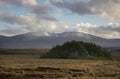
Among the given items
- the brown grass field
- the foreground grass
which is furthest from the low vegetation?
the foreground grass

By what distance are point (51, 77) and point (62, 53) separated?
47.8m

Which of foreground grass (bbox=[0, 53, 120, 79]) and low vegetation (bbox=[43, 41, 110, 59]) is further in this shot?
low vegetation (bbox=[43, 41, 110, 59])

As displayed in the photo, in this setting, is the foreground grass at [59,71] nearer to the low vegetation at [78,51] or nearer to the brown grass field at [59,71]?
the brown grass field at [59,71]

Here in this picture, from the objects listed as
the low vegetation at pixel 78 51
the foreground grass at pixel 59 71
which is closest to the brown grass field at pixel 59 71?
the foreground grass at pixel 59 71

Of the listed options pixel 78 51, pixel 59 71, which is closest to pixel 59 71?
pixel 59 71

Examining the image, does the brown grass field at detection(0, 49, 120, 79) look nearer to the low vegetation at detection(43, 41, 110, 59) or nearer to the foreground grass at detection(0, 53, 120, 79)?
the foreground grass at detection(0, 53, 120, 79)

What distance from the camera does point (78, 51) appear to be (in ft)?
269

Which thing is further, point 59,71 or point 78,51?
point 78,51

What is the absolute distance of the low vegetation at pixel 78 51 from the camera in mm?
81000

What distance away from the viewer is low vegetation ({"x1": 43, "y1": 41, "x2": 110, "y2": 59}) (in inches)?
3189

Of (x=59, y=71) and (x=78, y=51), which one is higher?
(x=78, y=51)

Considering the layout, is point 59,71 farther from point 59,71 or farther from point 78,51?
point 78,51

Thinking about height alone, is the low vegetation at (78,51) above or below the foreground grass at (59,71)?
above

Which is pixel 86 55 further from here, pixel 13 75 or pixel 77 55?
pixel 13 75
